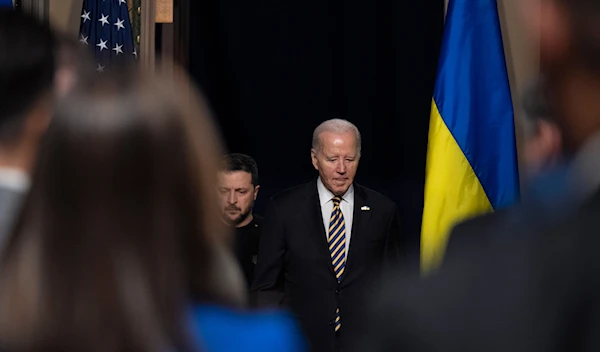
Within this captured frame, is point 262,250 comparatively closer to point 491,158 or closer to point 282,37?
point 491,158

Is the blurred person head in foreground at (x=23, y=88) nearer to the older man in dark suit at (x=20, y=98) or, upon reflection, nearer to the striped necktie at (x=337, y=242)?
the older man in dark suit at (x=20, y=98)

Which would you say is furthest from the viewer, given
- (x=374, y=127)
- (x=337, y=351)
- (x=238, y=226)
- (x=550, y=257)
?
(x=374, y=127)

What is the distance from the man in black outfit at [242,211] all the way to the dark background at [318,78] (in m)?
2.28

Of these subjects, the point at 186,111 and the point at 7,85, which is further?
the point at 7,85

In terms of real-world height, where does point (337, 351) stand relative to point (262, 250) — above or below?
below

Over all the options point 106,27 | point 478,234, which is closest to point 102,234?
point 478,234

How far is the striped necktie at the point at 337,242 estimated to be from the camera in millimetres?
4352

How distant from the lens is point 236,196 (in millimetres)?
4602

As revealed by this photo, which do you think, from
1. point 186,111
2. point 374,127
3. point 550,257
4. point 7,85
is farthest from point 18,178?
point 374,127

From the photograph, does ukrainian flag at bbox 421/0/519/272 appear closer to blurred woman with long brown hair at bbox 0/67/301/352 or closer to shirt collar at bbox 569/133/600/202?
blurred woman with long brown hair at bbox 0/67/301/352

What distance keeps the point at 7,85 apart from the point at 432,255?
118 inches

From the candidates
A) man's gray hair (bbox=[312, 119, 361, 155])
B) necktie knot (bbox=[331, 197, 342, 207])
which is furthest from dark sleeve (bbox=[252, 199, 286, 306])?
man's gray hair (bbox=[312, 119, 361, 155])

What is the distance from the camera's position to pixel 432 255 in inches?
170

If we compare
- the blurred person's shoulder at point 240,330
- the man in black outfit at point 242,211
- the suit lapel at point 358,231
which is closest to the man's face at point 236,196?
the man in black outfit at point 242,211
